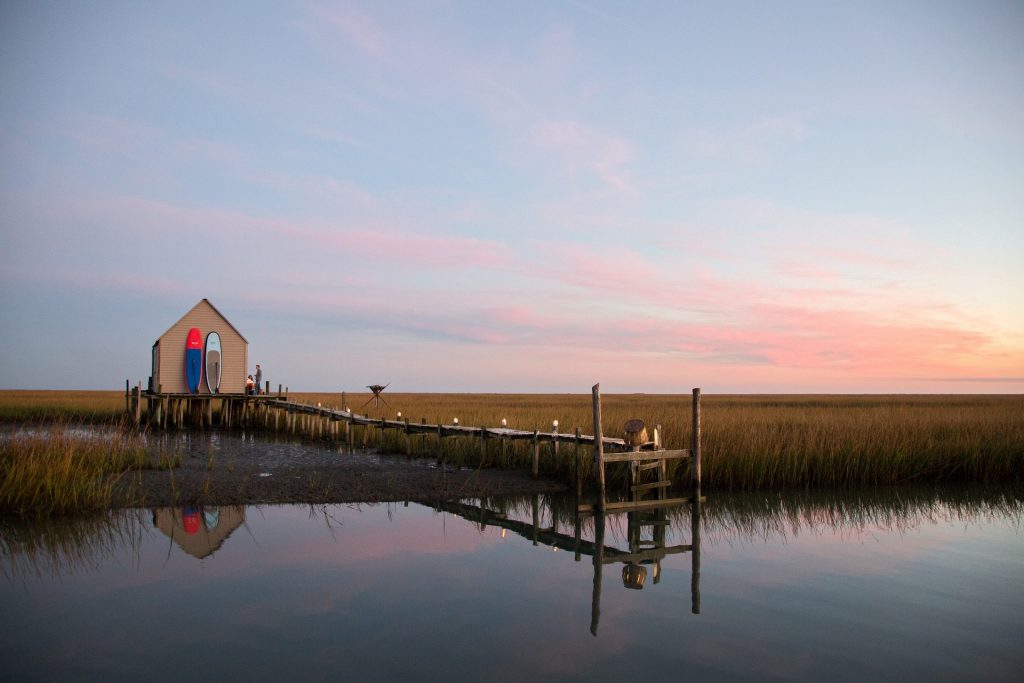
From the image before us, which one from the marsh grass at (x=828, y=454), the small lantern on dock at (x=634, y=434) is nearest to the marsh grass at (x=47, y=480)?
the marsh grass at (x=828, y=454)

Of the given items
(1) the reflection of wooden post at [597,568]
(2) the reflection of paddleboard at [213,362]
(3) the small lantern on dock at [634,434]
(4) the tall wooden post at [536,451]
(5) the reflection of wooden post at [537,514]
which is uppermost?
(2) the reflection of paddleboard at [213,362]

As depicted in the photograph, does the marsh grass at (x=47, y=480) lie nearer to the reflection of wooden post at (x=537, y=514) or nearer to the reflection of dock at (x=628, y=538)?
the reflection of dock at (x=628, y=538)

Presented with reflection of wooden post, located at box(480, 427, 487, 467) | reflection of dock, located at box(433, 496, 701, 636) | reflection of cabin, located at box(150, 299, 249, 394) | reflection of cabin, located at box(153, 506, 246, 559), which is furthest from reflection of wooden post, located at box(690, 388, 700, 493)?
reflection of cabin, located at box(150, 299, 249, 394)

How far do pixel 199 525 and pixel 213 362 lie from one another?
986 inches

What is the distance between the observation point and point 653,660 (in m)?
7.36

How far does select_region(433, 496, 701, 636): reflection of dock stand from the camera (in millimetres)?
10289

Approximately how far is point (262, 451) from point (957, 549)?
1973cm

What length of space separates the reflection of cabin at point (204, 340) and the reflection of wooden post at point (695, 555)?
90.4ft

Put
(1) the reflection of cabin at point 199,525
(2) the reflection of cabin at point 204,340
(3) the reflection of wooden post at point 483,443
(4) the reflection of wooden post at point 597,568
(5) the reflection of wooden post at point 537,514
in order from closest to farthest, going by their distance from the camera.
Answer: (4) the reflection of wooden post at point 597,568 < (1) the reflection of cabin at point 199,525 < (5) the reflection of wooden post at point 537,514 < (3) the reflection of wooden post at point 483,443 < (2) the reflection of cabin at point 204,340

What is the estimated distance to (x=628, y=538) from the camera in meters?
12.9

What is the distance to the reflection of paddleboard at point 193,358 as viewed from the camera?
35.5 meters

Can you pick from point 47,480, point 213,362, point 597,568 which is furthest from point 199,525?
point 213,362

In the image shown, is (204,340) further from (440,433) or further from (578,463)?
(578,463)

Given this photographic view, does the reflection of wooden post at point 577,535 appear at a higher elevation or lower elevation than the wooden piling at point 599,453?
lower
